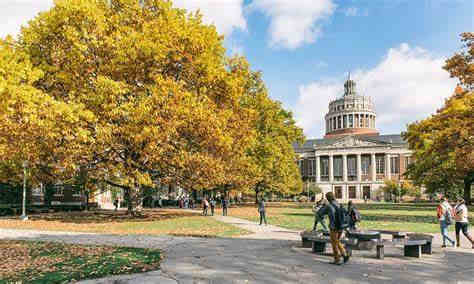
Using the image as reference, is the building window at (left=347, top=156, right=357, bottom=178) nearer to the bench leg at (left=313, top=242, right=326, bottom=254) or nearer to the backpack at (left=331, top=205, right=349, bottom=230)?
the bench leg at (left=313, top=242, right=326, bottom=254)

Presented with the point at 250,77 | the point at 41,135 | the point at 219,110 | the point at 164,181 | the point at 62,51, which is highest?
the point at 250,77

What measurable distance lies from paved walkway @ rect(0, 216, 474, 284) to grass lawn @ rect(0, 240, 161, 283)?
0.60 metres

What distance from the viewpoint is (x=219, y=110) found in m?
26.5

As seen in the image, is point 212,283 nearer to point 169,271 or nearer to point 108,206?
point 169,271

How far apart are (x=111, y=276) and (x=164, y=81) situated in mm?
16211

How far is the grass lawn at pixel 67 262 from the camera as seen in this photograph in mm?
9211

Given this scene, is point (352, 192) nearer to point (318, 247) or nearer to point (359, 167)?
point (359, 167)

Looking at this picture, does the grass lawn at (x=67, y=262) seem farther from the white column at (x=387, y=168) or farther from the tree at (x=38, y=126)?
the white column at (x=387, y=168)

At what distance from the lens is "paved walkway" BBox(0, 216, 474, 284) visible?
350 inches

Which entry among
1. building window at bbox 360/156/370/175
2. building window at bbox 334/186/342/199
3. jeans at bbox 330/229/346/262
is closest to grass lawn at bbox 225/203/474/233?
jeans at bbox 330/229/346/262

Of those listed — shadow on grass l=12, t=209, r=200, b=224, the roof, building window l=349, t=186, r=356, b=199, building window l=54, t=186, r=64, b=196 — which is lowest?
building window l=349, t=186, r=356, b=199

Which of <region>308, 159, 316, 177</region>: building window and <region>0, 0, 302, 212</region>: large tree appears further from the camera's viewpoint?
<region>308, 159, 316, 177</region>: building window

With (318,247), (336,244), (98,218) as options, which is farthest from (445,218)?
(98,218)

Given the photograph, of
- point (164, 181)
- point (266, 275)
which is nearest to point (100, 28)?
point (164, 181)
